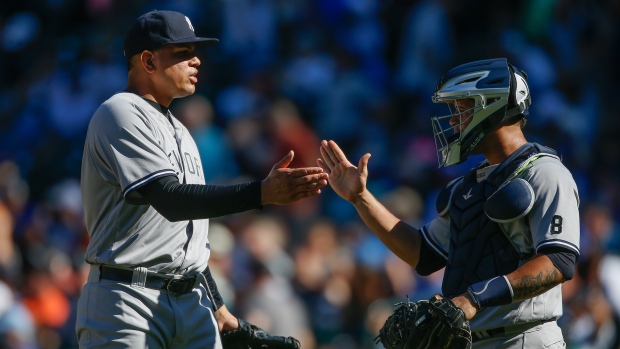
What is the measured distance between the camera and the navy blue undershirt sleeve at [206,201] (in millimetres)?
4418

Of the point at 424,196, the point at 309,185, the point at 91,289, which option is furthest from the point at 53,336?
the point at 309,185

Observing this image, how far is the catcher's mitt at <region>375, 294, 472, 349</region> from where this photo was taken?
4355 millimetres

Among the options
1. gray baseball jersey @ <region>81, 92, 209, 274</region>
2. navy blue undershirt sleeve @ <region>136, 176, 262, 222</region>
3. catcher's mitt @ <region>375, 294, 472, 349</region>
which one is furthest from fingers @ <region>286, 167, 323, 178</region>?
catcher's mitt @ <region>375, 294, 472, 349</region>

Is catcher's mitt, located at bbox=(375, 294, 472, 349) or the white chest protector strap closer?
catcher's mitt, located at bbox=(375, 294, 472, 349)

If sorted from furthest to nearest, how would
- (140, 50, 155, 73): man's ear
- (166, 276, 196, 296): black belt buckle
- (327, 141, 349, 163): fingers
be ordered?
(327, 141, 349, 163): fingers < (140, 50, 155, 73): man's ear < (166, 276, 196, 296): black belt buckle

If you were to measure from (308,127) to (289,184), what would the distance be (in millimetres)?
7465

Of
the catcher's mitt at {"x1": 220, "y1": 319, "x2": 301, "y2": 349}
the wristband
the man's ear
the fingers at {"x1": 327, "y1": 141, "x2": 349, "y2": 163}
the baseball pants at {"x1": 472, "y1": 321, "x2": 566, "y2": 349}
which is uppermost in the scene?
the man's ear

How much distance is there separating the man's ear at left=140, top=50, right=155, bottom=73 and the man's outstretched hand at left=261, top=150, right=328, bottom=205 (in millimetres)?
911

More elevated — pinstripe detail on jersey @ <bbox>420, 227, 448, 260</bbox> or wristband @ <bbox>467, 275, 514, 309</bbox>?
wristband @ <bbox>467, 275, 514, 309</bbox>

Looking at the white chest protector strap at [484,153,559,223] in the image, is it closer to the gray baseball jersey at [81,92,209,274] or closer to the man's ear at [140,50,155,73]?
the gray baseball jersey at [81,92,209,274]

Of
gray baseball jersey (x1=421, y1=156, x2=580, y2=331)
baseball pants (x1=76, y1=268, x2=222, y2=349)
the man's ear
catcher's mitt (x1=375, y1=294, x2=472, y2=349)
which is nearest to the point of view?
catcher's mitt (x1=375, y1=294, x2=472, y2=349)

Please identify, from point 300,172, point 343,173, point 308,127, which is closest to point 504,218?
point 300,172

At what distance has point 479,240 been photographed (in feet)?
15.6

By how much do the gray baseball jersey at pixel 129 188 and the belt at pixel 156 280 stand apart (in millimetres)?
38
